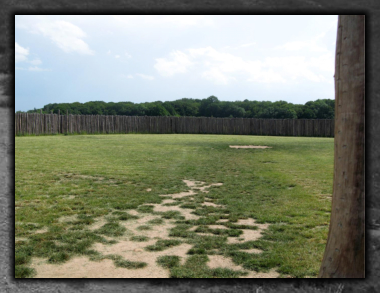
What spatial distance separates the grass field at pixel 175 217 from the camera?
352 centimetres

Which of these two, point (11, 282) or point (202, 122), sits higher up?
point (202, 122)

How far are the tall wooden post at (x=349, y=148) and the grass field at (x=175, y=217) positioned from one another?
80cm

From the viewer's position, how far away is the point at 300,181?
8.22m

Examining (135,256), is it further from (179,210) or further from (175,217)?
(179,210)

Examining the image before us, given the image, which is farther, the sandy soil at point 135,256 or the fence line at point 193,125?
the fence line at point 193,125

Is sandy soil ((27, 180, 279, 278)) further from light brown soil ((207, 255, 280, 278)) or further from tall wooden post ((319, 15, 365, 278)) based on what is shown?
tall wooden post ((319, 15, 365, 278))

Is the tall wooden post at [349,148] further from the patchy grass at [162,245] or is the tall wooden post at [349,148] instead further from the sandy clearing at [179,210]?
the sandy clearing at [179,210]

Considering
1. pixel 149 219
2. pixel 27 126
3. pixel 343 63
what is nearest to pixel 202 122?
pixel 27 126

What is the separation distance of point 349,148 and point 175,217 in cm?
314

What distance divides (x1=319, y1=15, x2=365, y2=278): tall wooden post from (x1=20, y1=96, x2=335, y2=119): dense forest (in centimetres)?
3395

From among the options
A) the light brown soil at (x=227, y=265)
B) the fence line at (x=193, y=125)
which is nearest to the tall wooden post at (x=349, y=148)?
the light brown soil at (x=227, y=265)

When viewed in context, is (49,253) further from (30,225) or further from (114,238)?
(30,225)

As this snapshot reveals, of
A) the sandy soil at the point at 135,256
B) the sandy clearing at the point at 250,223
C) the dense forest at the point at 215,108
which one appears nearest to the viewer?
the sandy soil at the point at 135,256

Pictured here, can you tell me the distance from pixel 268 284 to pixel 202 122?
102 feet
